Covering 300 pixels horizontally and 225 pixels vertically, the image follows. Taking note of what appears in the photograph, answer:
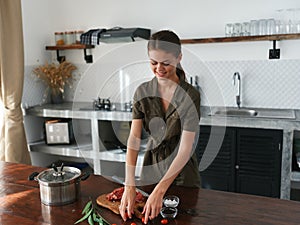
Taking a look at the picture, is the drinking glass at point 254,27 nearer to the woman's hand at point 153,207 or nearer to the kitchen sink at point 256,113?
the kitchen sink at point 256,113

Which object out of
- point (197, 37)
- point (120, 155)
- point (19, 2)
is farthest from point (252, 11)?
point (19, 2)

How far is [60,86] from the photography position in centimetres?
412

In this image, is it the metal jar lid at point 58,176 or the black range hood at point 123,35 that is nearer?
the metal jar lid at point 58,176

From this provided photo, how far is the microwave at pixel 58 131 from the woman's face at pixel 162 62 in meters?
2.34

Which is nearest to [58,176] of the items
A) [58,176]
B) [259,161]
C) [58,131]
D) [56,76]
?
[58,176]

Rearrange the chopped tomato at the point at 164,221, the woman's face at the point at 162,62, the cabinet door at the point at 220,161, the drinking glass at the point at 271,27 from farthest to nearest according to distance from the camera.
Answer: the drinking glass at the point at 271,27 → the cabinet door at the point at 220,161 → the woman's face at the point at 162,62 → the chopped tomato at the point at 164,221

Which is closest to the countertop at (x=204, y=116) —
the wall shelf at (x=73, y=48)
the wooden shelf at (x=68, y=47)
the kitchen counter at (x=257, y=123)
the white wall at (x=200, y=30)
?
the kitchen counter at (x=257, y=123)

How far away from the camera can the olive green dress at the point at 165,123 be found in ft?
5.49

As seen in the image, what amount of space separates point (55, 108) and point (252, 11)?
7.25ft

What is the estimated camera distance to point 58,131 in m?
3.77

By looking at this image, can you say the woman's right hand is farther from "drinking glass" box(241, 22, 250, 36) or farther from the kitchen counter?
"drinking glass" box(241, 22, 250, 36)

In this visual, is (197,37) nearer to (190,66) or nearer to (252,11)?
(190,66)

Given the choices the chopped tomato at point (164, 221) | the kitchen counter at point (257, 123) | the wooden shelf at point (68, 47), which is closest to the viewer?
the chopped tomato at point (164, 221)

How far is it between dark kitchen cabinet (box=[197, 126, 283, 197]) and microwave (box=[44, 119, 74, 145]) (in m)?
1.46
